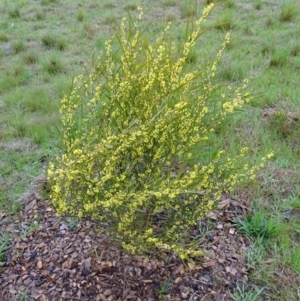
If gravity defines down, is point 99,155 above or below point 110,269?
above

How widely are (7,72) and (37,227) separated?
2231 mm

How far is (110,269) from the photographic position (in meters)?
2.00

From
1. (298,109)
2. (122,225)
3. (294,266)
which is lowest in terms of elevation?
(294,266)

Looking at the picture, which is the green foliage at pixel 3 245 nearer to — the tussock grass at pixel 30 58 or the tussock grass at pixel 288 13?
the tussock grass at pixel 30 58

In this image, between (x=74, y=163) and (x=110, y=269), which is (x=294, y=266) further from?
(x=74, y=163)

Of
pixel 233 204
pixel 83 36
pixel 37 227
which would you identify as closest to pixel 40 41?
pixel 83 36

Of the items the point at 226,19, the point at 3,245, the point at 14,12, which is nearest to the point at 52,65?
the point at 14,12

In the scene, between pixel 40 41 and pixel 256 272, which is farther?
pixel 40 41

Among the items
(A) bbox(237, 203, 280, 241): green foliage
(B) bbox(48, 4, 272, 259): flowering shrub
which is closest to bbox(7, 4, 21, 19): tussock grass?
(B) bbox(48, 4, 272, 259): flowering shrub

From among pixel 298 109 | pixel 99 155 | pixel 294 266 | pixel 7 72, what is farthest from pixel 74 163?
pixel 7 72

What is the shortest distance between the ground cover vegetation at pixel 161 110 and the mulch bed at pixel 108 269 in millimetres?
92

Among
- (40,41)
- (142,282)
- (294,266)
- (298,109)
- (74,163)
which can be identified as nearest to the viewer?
(74,163)

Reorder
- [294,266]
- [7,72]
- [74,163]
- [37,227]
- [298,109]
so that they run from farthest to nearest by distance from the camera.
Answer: [7,72] → [298,109] → [37,227] → [294,266] → [74,163]

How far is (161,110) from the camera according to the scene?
4.85 feet
